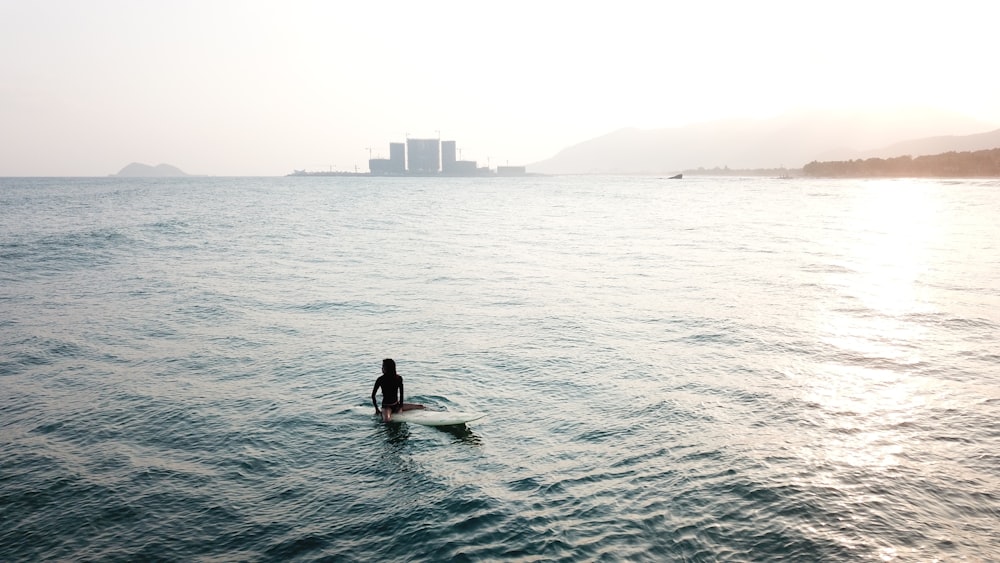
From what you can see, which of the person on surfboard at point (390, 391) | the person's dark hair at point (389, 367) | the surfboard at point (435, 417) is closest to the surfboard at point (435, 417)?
the surfboard at point (435, 417)

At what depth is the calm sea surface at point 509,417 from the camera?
11000 mm

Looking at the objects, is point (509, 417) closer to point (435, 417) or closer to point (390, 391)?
point (435, 417)

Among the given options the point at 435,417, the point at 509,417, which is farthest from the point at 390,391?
the point at 509,417

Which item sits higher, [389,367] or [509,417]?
[389,367]

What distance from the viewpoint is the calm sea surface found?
1100 centimetres

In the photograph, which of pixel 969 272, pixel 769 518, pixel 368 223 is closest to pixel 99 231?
pixel 368 223

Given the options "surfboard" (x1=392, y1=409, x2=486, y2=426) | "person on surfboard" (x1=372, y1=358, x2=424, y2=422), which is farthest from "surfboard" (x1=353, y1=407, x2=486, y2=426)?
"person on surfboard" (x1=372, y1=358, x2=424, y2=422)

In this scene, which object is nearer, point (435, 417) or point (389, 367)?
point (435, 417)

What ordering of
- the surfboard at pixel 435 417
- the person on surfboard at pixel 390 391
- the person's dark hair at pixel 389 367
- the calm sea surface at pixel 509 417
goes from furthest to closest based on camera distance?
1. the person on surfboard at pixel 390 391
2. the person's dark hair at pixel 389 367
3. the surfboard at pixel 435 417
4. the calm sea surface at pixel 509 417

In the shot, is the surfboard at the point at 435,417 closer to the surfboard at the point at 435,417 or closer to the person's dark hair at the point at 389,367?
the surfboard at the point at 435,417

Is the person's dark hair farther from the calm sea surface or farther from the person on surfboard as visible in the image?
the calm sea surface

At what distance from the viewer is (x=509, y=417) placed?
1656 centimetres

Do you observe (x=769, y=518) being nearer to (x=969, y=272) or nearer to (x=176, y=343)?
(x=176, y=343)

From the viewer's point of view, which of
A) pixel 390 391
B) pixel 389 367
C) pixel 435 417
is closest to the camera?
pixel 435 417
